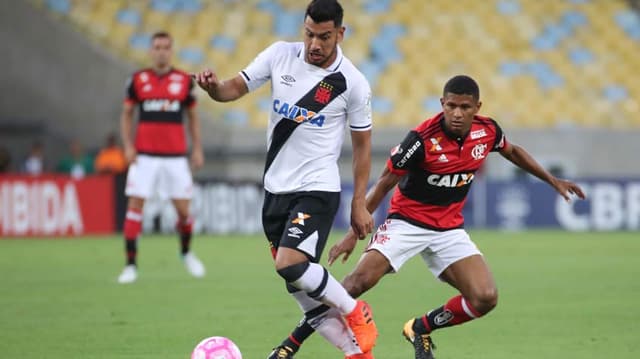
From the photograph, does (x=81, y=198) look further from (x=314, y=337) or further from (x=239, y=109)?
(x=314, y=337)

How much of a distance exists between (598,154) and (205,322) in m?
18.3

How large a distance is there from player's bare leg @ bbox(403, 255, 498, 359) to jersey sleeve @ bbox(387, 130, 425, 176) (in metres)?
0.72

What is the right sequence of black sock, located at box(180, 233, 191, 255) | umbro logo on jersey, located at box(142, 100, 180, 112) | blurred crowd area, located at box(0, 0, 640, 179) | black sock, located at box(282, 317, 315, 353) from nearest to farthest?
black sock, located at box(282, 317, 315, 353) → umbro logo on jersey, located at box(142, 100, 180, 112) → black sock, located at box(180, 233, 191, 255) → blurred crowd area, located at box(0, 0, 640, 179)

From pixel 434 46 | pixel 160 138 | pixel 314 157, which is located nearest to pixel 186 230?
pixel 160 138

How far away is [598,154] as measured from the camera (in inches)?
1024

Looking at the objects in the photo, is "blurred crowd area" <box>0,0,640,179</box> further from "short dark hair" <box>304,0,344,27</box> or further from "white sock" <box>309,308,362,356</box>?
"short dark hair" <box>304,0,344,27</box>

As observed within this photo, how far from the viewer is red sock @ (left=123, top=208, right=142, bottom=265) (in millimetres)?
12805

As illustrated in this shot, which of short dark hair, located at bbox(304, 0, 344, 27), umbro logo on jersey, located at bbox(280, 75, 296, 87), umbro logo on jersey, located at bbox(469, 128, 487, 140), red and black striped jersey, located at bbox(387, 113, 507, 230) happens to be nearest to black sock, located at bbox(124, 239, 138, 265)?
red and black striped jersey, located at bbox(387, 113, 507, 230)

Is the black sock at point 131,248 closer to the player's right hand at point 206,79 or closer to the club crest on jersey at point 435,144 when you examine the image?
the club crest on jersey at point 435,144

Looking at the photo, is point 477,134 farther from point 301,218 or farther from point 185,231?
point 185,231

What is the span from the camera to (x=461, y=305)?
7.54 m

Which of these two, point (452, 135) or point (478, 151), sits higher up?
point (452, 135)

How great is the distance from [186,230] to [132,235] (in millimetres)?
706

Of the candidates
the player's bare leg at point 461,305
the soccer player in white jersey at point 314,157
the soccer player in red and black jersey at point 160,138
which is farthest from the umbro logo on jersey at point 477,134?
the soccer player in red and black jersey at point 160,138
